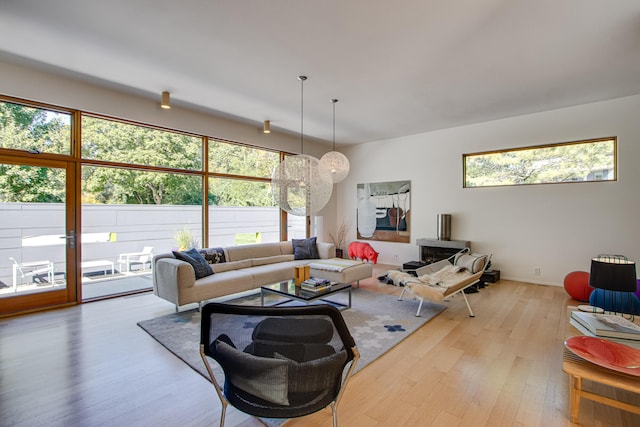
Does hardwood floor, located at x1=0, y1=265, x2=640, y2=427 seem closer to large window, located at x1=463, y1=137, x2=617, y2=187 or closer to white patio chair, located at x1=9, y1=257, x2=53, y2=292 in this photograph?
white patio chair, located at x1=9, y1=257, x2=53, y2=292

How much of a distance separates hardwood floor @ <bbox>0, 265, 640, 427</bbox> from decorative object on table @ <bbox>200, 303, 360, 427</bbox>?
617mm

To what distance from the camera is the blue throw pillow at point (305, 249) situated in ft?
18.0

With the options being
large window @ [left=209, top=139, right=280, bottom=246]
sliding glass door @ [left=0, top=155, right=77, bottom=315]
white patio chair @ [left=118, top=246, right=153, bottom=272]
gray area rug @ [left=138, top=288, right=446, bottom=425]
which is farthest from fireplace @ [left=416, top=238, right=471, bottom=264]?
sliding glass door @ [left=0, top=155, right=77, bottom=315]

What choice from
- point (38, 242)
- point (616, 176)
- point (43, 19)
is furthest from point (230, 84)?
point (616, 176)

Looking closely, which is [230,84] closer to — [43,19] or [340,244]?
[43,19]

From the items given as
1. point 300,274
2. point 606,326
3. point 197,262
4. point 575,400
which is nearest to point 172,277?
point 197,262

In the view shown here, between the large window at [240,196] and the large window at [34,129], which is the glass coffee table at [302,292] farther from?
the large window at [34,129]

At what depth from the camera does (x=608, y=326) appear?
83.7 inches

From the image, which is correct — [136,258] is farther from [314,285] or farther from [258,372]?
[258,372]

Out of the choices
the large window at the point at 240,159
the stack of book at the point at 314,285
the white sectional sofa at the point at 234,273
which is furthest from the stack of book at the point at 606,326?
the large window at the point at 240,159

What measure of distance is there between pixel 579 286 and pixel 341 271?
328 cm

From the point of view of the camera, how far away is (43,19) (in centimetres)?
267

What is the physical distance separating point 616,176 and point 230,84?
5840 millimetres

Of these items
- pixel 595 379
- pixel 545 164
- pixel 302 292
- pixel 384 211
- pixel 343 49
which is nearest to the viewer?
pixel 595 379
